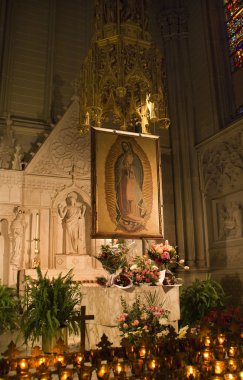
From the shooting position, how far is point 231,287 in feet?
34.3

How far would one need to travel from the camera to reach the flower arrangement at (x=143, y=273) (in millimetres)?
5945

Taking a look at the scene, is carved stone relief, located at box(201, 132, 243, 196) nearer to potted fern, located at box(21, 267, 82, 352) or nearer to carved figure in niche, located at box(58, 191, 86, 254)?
carved figure in niche, located at box(58, 191, 86, 254)

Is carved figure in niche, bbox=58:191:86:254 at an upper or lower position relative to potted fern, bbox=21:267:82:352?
upper

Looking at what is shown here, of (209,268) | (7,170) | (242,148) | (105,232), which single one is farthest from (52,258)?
(242,148)

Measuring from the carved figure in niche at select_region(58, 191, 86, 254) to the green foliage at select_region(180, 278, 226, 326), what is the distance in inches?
124

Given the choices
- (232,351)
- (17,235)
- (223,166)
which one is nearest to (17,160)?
(17,235)

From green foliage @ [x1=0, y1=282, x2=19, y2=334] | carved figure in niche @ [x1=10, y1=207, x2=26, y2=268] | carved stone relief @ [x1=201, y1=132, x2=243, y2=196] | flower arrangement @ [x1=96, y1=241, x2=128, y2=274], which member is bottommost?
green foliage @ [x1=0, y1=282, x2=19, y2=334]

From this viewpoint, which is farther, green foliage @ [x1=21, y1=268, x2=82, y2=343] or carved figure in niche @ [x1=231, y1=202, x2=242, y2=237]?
carved figure in niche @ [x1=231, y1=202, x2=242, y2=237]

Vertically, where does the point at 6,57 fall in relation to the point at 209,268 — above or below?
above

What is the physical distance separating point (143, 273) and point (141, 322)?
47.1 inches

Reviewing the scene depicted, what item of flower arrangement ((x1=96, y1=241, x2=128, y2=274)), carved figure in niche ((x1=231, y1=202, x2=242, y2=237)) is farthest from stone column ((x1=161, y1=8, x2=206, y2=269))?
flower arrangement ((x1=96, y1=241, x2=128, y2=274))

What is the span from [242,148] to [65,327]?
7.10 m

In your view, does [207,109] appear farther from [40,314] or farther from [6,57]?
[40,314]

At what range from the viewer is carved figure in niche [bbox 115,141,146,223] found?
7.54m
